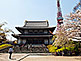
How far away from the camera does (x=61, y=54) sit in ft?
43.3

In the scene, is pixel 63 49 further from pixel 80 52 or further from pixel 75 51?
pixel 80 52

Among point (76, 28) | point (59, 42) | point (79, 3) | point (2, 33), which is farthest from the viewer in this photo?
point (2, 33)

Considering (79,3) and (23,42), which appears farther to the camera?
(23,42)

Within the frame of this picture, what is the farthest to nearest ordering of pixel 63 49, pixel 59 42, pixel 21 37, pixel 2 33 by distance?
pixel 21 37
pixel 2 33
pixel 63 49
pixel 59 42

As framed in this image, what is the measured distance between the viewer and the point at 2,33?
14.4 meters

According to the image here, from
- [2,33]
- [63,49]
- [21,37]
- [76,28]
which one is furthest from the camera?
[21,37]

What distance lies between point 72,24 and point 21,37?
2148 cm

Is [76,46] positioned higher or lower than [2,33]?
lower

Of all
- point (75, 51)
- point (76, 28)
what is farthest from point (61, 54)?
point (76, 28)

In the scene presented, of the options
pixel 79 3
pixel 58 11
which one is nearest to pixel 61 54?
pixel 79 3

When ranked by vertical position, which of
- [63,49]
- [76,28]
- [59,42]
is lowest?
[63,49]

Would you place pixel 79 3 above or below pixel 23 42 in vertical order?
above

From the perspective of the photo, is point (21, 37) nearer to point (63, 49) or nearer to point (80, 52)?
point (63, 49)

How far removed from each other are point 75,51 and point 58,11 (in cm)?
2168
